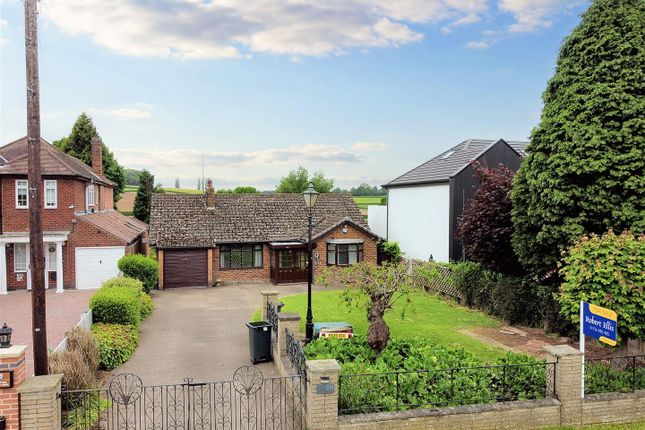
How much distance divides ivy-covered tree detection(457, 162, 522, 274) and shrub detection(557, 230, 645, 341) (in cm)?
641

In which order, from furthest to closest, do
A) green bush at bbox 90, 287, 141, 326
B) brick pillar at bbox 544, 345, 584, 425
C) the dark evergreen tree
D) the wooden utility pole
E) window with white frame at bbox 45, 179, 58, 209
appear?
the dark evergreen tree < window with white frame at bbox 45, 179, 58, 209 < green bush at bbox 90, 287, 141, 326 < brick pillar at bbox 544, 345, 584, 425 < the wooden utility pole

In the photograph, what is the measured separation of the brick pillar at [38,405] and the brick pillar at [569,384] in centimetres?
910

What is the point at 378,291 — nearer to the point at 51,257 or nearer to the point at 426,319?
the point at 426,319

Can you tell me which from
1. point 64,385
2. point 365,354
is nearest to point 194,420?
point 64,385

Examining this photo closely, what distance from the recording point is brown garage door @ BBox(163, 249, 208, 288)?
2862cm

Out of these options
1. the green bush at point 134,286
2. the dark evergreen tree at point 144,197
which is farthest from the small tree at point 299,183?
the green bush at point 134,286

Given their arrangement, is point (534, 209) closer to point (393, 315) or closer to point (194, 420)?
point (393, 315)

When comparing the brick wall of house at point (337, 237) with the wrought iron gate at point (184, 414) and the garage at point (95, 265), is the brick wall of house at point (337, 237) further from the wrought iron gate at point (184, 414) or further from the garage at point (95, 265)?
the wrought iron gate at point (184, 414)

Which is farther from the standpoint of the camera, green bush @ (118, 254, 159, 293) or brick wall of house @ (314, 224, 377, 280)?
brick wall of house @ (314, 224, 377, 280)

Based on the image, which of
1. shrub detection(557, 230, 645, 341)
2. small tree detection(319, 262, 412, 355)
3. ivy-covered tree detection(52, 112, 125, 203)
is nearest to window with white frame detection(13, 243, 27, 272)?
small tree detection(319, 262, 412, 355)

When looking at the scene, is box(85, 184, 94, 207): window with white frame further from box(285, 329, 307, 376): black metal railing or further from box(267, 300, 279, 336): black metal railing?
box(285, 329, 307, 376): black metal railing

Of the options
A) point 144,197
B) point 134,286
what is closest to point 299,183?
point 144,197

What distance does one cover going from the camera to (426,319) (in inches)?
776

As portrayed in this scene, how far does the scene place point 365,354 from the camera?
12031mm
